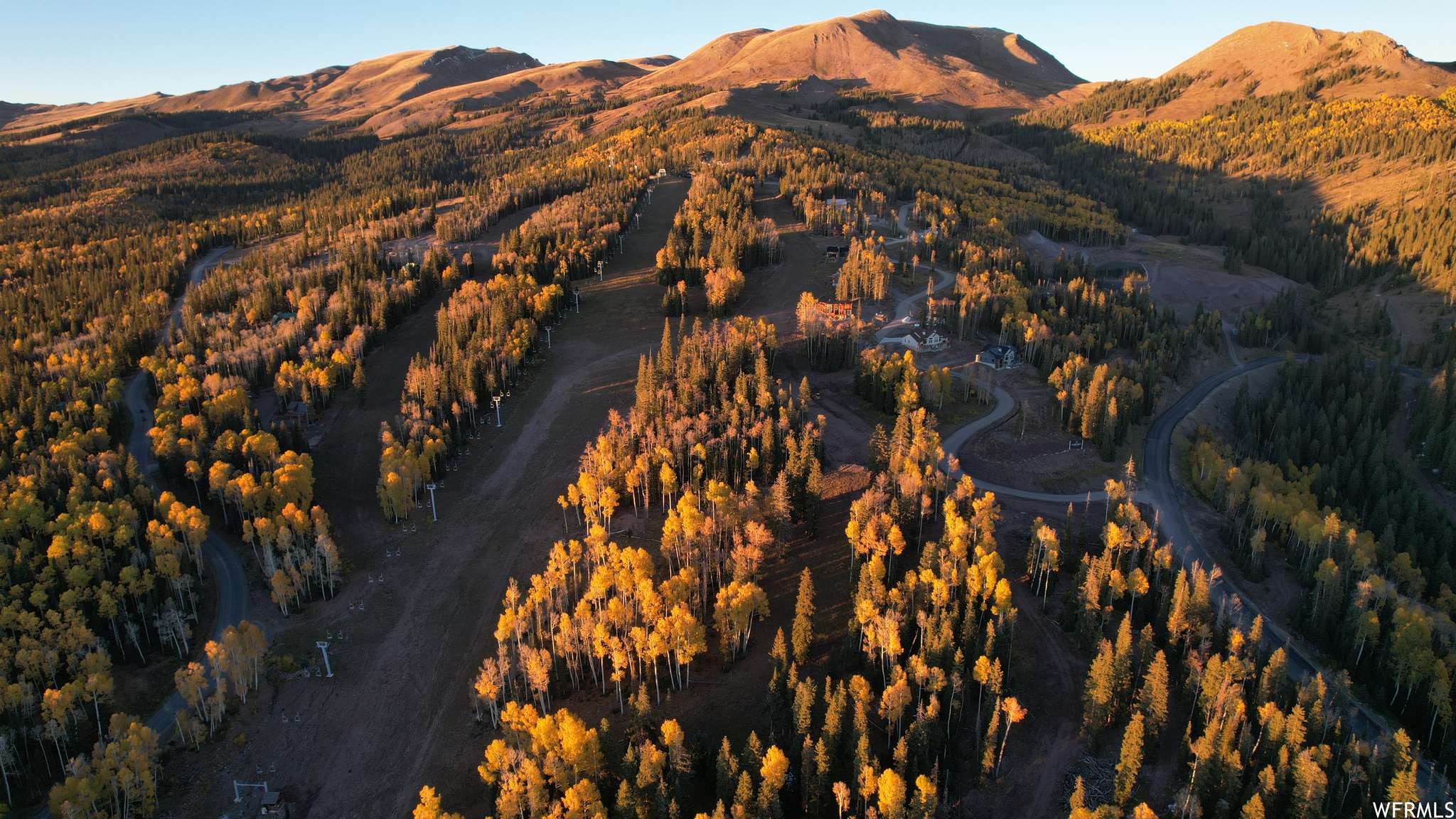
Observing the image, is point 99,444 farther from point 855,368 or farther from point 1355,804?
point 1355,804

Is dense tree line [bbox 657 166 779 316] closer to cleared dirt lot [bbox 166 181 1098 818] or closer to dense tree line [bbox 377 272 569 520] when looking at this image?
dense tree line [bbox 377 272 569 520]

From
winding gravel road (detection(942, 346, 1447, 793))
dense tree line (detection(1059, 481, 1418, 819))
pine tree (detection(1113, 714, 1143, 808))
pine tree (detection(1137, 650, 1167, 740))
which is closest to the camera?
dense tree line (detection(1059, 481, 1418, 819))

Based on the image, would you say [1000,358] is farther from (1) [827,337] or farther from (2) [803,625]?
(2) [803,625]

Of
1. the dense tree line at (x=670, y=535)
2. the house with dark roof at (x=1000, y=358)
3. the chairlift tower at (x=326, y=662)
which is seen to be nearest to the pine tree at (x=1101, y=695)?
the dense tree line at (x=670, y=535)

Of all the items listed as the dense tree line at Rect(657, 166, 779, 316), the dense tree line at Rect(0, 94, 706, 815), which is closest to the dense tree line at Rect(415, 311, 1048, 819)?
the dense tree line at Rect(0, 94, 706, 815)

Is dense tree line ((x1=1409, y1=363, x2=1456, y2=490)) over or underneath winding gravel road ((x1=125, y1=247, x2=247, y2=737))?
underneath

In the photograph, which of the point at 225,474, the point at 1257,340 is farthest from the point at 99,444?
the point at 1257,340

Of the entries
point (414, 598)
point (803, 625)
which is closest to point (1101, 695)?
point (803, 625)

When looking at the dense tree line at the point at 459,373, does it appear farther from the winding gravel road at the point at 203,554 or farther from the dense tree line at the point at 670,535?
the dense tree line at the point at 670,535
